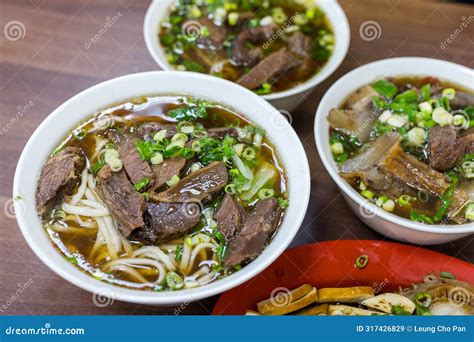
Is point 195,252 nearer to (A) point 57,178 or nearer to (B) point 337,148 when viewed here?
(A) point 57,178

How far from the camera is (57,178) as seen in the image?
79.0 inches

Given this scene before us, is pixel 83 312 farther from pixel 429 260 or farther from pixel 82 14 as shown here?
pixel 82 14

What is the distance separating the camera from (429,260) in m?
2.15

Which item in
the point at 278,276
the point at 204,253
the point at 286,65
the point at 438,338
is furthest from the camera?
the point at 286,65

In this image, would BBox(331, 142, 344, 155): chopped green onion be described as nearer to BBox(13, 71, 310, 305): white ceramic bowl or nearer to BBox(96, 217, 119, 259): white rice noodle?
BBox(13, 71, 310, 305): white ceramic bowl

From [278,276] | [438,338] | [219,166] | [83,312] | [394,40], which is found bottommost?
[83,312]

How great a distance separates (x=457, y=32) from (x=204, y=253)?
2233 mm

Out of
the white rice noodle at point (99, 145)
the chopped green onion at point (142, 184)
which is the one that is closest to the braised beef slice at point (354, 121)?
the chopped green onion at point (142, 184)

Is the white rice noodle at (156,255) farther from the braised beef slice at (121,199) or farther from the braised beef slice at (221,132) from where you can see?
the braised beef slice at (221,132)

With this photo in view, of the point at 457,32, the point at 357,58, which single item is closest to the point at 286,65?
the point at 357,58

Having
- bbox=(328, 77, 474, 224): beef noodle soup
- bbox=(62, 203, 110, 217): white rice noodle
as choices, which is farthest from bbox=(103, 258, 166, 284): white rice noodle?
bbox=(328, 77, 474, 224): beef noodle soup
